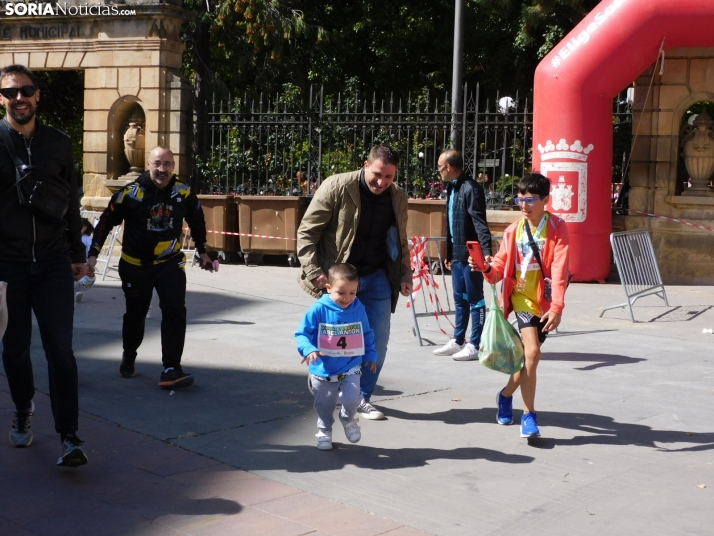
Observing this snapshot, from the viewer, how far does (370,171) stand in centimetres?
589

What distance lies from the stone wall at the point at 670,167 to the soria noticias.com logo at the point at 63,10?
8.10 metres

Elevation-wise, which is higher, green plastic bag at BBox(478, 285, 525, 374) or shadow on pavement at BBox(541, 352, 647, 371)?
green plastic bag at BBox(478, 285, 525, 374)

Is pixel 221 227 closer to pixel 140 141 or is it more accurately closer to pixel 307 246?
pixel 140 141

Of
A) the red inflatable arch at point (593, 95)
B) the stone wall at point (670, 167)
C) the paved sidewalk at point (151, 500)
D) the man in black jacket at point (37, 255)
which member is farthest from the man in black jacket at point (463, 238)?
the stone wall at point (670, 167)

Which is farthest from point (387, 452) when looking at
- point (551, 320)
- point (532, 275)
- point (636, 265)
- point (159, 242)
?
point (636, 265)

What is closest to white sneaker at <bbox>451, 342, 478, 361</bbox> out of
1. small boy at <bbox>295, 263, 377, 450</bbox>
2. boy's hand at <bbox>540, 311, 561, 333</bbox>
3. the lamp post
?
boy's hand at <bbox>540, 311, 561, 333</bbox>

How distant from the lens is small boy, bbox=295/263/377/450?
5.45 metres

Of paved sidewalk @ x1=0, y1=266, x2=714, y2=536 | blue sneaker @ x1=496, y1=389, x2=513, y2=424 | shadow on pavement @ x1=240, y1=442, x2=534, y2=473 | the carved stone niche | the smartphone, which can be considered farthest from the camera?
the carved stone niche

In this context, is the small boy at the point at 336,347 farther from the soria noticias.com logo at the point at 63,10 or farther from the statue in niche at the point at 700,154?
the soria noticias.com logo at the point at 63,10

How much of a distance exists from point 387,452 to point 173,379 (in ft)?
6.50

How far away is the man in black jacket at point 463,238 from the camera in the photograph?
8.21m

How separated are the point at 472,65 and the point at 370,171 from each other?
21.6 metres

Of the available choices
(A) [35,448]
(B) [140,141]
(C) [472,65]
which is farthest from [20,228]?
(C) [472,65]

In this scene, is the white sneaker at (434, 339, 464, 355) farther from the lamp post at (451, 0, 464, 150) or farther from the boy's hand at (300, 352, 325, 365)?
the lamp post at (451, 0, 464, 150)
